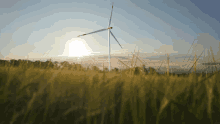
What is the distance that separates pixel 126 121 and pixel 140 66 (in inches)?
110

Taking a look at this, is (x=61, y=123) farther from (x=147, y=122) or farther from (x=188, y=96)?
(x=188, y=96)

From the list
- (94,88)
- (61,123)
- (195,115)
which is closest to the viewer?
(61,123)

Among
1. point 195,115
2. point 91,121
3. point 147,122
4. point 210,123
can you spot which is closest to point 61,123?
point 91,121

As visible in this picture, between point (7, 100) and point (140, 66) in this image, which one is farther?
point (140, 66)

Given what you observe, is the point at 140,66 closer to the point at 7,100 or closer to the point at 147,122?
the point at 147,122

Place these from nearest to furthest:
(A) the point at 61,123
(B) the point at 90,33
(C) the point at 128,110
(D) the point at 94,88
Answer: (A) the point at 61,123 < (C) the point at 128,110 < (D) the point at 94,88 < (B) the point at 90,33

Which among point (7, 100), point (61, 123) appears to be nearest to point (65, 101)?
point (61, 123)

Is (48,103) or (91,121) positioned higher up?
(48,103)

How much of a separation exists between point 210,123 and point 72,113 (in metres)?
1.83

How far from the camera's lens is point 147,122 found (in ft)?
4.66

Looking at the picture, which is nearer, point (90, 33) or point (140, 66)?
point (140, 66)

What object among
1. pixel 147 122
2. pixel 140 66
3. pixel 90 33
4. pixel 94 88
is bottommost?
pixel 147 122

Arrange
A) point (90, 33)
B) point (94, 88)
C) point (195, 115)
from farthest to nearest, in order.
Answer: point (90, 33), point (94, 88), point (195, 115)

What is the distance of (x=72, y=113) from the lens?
1.48m
